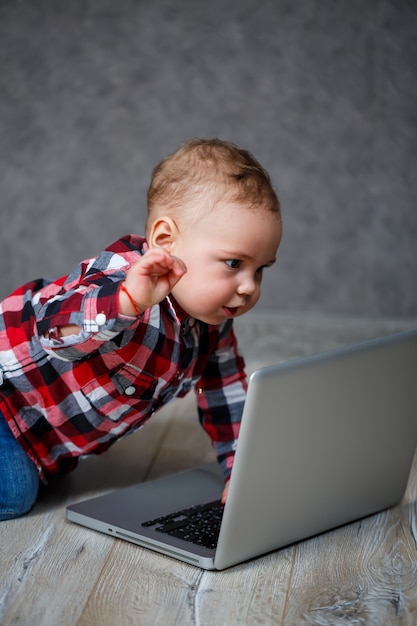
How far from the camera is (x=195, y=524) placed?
4.01 feet

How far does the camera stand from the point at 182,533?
1201 mm

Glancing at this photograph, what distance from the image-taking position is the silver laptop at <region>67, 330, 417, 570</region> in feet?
3.45

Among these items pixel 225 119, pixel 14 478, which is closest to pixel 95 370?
pixel 14 478

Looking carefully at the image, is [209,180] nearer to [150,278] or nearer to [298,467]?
[150,278]

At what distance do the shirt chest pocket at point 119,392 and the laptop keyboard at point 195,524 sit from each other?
167 millimetres

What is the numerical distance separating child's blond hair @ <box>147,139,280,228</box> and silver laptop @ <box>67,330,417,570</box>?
0.78ft

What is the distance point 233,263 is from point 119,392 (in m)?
0.27

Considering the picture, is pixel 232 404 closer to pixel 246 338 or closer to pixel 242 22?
pixel 246 338

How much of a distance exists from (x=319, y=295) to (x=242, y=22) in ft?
2.78

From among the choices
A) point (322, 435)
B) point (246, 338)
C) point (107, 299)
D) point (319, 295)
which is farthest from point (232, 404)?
point (319, 295)

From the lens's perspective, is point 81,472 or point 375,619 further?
point 81,472

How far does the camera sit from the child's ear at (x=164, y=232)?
118 cm

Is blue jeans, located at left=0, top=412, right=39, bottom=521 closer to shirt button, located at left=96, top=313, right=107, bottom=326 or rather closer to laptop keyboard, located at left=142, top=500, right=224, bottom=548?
laptop keyboard, located at left=142, top=500, right=224, bottom=548

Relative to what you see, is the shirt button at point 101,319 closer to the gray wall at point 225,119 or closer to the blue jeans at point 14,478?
the blue jeans at point 14,478
